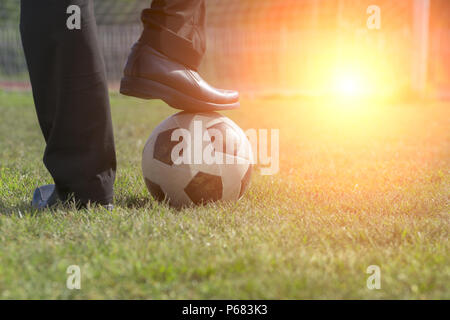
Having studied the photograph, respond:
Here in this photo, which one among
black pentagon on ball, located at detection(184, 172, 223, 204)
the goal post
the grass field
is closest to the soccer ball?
black pentagon on ball, located at detection(184, 172, 223, 204)

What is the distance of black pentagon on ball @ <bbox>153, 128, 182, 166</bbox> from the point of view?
2.98 m

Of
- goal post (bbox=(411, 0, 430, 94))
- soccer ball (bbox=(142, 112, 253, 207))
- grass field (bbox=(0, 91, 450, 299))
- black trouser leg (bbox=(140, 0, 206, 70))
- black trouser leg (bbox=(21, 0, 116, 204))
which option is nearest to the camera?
grass field (bbox=(0, 91, 450, 299))

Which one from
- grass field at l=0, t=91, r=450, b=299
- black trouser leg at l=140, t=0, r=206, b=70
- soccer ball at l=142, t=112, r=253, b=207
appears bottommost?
grass field at l=0, t=91, r=450, b=299

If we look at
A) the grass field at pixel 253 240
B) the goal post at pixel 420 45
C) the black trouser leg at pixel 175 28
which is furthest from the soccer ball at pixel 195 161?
the goal post at pixel 420 45

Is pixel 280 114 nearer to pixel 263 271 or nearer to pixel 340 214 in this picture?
pixel 340 214

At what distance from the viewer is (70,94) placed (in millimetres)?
2629

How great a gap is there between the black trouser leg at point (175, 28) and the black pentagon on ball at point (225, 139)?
13.6 inches

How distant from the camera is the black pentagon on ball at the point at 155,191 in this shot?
3021 millimetres

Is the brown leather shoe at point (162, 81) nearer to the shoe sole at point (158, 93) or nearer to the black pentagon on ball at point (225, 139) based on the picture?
the shoe sole at point (158, 93)

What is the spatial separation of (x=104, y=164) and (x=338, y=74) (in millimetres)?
15686

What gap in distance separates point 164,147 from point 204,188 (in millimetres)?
304

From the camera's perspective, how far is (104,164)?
2.76 meters

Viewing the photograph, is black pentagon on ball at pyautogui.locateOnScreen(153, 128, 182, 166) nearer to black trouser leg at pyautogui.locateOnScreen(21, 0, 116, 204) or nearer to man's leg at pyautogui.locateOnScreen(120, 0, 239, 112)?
man's leg at pyautogui.locateOnScreen(120, 0, 239, 112)

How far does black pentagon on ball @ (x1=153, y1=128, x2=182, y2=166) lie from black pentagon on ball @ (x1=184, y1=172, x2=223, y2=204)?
0.54 ft
